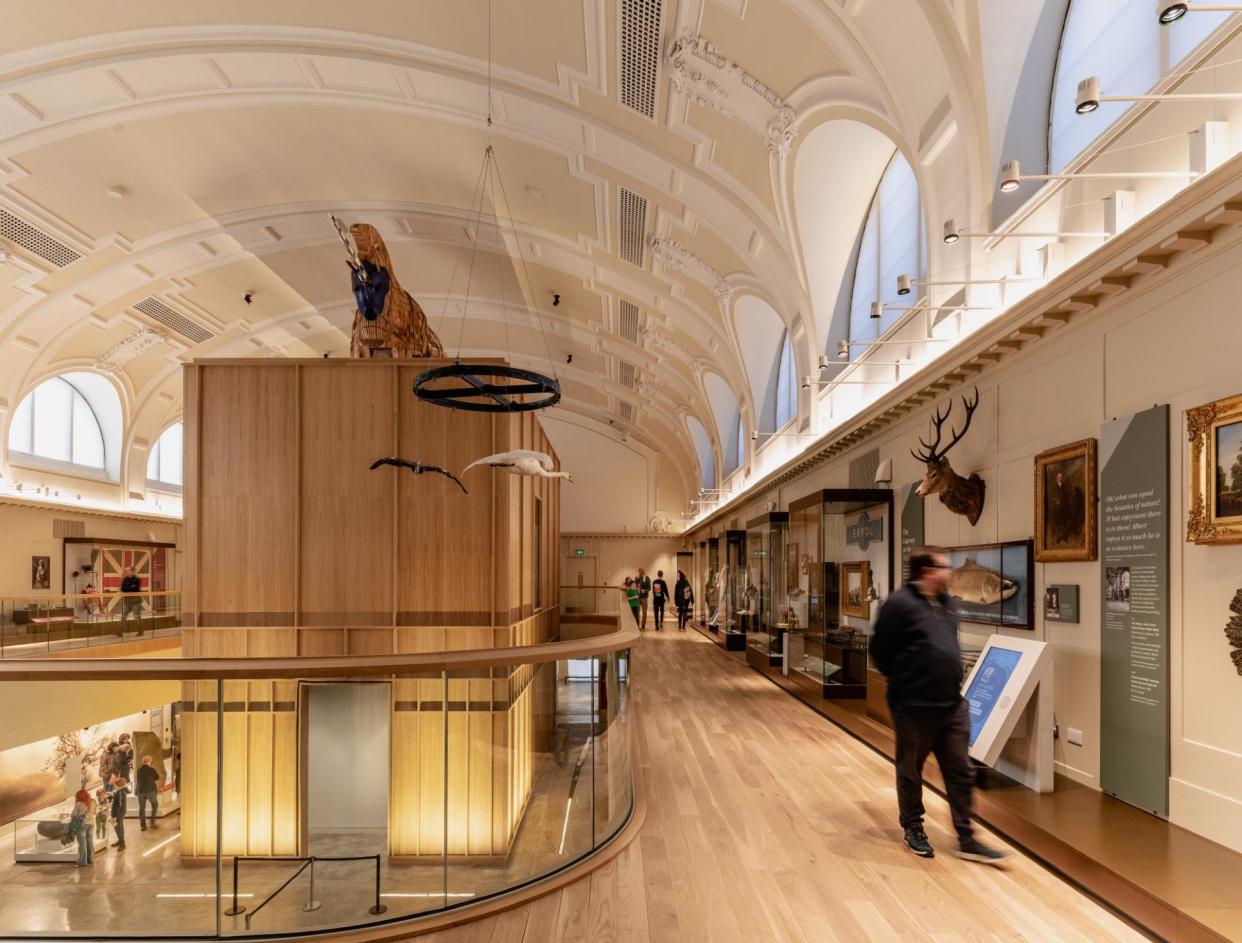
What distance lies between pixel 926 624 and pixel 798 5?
524 centimetres

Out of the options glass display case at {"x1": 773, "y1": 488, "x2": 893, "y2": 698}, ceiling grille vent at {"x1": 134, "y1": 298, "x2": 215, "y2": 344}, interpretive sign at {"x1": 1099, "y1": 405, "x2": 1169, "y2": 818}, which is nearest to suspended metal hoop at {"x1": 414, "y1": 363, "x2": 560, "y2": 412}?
interpretive sign at {"x1": 1099, "y1": 405, "x2": 1169, "y2": 818}

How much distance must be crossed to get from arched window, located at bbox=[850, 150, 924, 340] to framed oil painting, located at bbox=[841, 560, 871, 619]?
2751mm

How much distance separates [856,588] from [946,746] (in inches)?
209

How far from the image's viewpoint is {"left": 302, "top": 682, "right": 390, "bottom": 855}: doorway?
11.4ft

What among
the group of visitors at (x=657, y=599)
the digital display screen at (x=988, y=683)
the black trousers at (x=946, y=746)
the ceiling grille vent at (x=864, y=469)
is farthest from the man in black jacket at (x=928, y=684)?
the group of visitors at (x=657, y=599)

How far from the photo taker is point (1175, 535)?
4238mm

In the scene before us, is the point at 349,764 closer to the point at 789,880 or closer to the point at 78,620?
the point at 789,880

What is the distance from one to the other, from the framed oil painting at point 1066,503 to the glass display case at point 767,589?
236 inches

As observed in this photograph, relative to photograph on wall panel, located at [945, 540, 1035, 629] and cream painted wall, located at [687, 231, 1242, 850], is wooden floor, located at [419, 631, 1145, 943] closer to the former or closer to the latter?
cream painted wall, located at [687, 231, 1242, 850]

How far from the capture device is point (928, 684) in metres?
4.03

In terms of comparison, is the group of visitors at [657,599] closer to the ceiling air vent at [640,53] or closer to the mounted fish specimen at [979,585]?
the ceiling air vent at [640,53]

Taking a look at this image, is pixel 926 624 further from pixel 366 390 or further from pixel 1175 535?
pixel 366 390

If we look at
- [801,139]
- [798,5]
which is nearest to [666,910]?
[798,5]

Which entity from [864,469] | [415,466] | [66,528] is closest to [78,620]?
[415,466]
